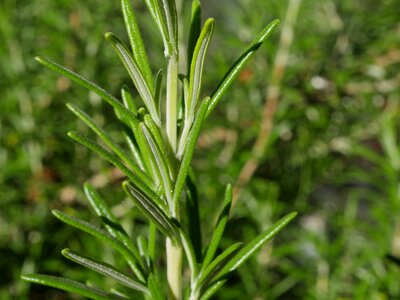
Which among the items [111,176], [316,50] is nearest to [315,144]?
[316,50]

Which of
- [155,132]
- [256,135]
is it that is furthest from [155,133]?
[256,135]

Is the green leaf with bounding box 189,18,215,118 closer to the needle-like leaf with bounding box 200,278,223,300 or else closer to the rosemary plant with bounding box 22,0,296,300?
the rosemary plant with bounding box 22,0,296,300

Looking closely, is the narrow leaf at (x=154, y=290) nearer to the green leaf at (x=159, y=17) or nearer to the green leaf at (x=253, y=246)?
the green leaf at (x=253, y=246)

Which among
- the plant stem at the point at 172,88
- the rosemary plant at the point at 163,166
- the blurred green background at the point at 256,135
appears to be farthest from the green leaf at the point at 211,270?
the blurred green background at the point at 256,135

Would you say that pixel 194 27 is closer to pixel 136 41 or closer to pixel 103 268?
pixel 136 41

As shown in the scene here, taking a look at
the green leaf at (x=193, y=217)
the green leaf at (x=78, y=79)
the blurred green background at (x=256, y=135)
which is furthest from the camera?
the blurred green background at (x=256, y=135)

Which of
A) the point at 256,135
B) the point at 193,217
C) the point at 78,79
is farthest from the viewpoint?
the point at 256,135
